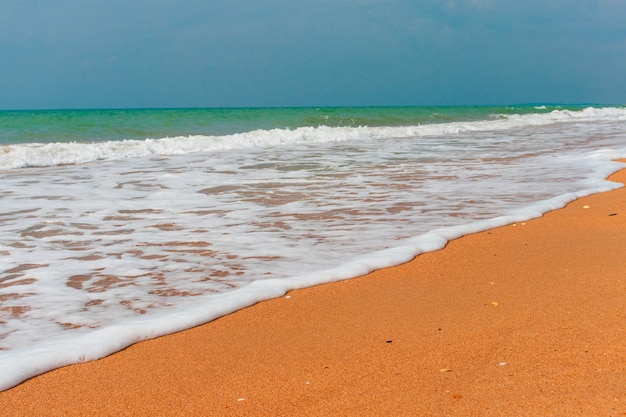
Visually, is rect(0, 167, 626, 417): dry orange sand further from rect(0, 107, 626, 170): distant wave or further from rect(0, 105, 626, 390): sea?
rect(0, 107, 626, 170): distant wave

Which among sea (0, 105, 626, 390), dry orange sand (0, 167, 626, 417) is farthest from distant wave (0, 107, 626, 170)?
dry orange sand (0, 167, 626, 417)

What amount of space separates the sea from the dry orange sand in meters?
0.24

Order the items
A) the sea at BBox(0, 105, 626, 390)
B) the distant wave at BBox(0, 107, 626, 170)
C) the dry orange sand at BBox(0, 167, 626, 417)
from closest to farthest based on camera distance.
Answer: the dry orange sand at BBox(0, 167, 626, 417) < the sea at BBox(0, 105, 626, 390) < the distant wave at BBox(0, 107, 626, 170)

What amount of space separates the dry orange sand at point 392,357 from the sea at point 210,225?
24 centimetres

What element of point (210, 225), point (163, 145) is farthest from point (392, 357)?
point (163, 145)

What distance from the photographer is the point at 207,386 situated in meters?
2.57

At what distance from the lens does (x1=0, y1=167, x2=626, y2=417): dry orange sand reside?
2355mm

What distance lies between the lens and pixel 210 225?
5.80 meters

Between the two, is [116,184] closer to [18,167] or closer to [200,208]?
[200,208]

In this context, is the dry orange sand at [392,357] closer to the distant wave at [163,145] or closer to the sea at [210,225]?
the sea at [210,225]

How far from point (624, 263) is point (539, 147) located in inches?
399

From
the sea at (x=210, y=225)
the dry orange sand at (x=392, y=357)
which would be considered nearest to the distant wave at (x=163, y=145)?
the sea at (x=210, y=225)

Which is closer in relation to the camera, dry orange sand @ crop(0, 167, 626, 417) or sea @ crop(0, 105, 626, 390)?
dry orange sand @ crop(0, 167, 626, 417)

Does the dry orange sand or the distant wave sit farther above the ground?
the dry orange sand
